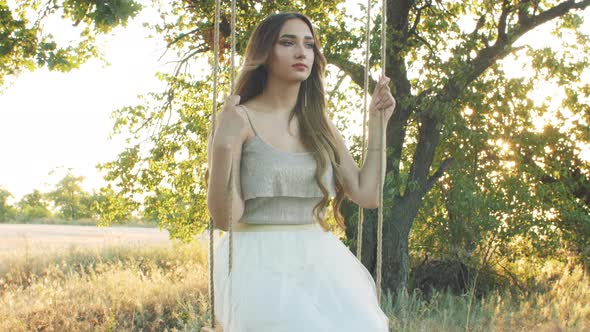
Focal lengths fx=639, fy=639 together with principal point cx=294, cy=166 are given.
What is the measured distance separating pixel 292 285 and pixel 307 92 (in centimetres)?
92

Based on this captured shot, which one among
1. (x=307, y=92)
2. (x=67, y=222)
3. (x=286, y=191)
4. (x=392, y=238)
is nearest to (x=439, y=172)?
(x=392, y=238)

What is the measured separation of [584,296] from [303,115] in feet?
19.5

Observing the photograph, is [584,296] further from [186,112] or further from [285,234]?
[285,234]

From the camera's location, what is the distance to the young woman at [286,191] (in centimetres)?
207

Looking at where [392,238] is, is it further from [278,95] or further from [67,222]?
[67,222]

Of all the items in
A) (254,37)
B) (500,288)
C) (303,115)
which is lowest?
(500,288)


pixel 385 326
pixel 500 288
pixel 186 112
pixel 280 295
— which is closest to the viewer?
pixel 280 295

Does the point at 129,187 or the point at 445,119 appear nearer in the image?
the point at 445,119

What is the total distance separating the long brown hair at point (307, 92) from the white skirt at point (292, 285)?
0.20 m

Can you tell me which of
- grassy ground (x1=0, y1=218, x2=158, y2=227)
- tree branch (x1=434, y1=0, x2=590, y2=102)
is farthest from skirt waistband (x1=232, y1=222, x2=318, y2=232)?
grassy ground (x1=0, y1=218, x2=158, y2=227)

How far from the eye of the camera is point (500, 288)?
26.0 feet

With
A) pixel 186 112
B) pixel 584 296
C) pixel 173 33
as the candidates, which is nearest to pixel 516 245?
pixel 584 296

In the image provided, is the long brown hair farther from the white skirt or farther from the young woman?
the white skirt

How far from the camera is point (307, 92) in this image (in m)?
2.68
